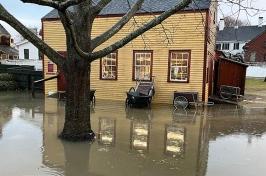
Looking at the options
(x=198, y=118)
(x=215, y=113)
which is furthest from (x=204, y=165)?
(x=215, y=113)

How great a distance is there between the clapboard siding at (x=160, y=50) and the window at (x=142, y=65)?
0.22m

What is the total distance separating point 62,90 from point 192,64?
6935 millimetres

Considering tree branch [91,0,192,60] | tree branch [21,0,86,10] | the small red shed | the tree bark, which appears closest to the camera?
tree branch [21,0,86,10]

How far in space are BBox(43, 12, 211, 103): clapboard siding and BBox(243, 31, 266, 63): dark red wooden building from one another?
44404 mm

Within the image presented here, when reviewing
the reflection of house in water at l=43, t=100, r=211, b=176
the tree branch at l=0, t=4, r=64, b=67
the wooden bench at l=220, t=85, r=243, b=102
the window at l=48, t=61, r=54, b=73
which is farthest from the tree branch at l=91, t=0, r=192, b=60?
the wooden bench at l=220, t=85, r=243, b=102

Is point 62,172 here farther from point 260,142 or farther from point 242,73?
point 242,73

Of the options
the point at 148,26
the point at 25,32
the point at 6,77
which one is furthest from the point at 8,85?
the point at 148,26

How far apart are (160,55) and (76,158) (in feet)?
33.1

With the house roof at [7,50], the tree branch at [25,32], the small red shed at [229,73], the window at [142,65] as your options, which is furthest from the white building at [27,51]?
the tree branch at [25,32]

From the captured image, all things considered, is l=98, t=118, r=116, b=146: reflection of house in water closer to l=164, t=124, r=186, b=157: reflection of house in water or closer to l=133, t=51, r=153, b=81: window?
l=164, t=124, r=186, b=157: reflection of house in water

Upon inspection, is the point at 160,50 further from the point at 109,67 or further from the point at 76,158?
the point at 76,158

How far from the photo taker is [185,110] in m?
15.5

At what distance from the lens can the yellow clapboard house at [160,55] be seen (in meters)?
16.5

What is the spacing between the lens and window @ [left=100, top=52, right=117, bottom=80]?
18.4 meters
